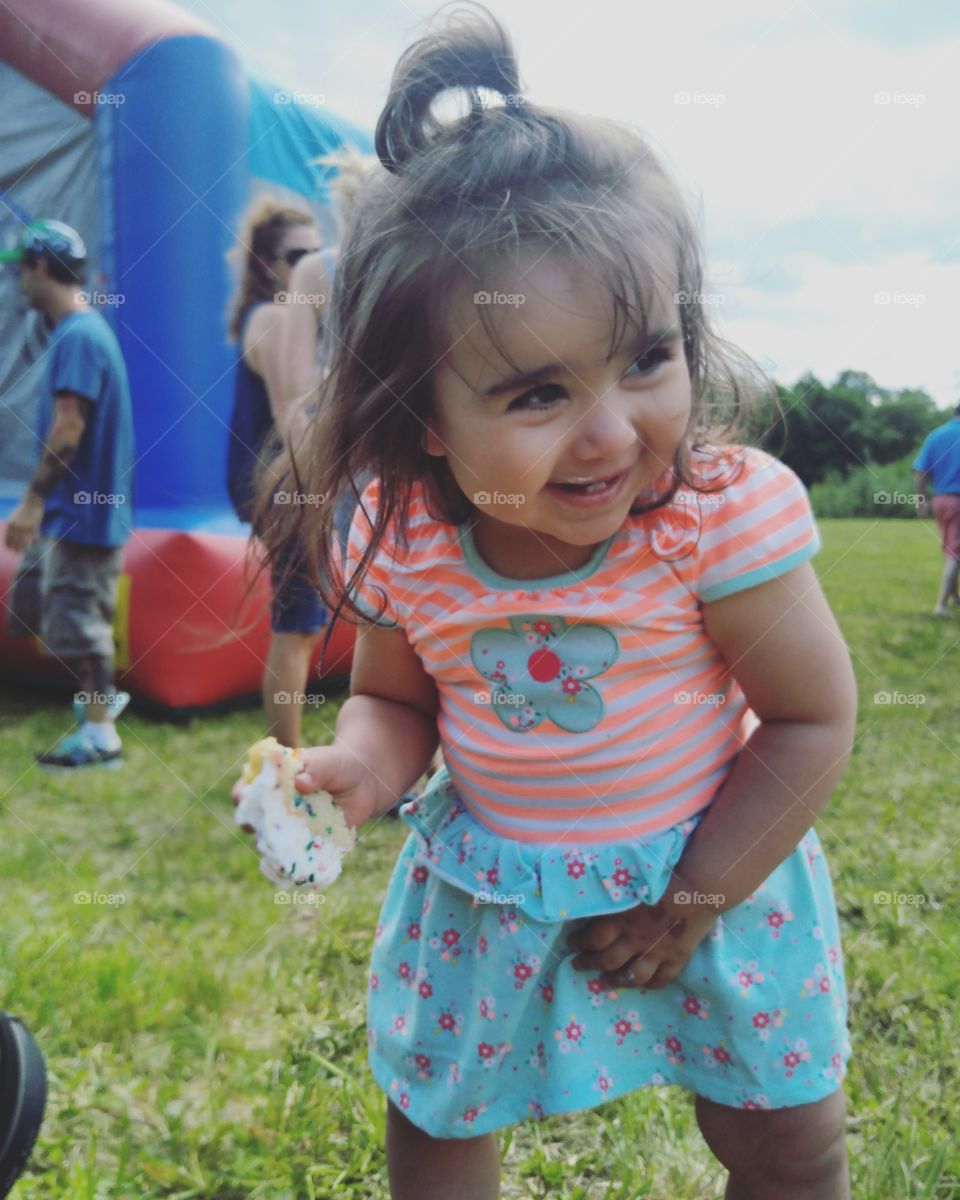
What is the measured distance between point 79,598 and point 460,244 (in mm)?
2717

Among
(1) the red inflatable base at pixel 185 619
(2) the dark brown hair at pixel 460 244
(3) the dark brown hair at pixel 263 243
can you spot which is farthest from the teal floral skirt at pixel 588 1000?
(3) the dark brown hair at pixel 263 243

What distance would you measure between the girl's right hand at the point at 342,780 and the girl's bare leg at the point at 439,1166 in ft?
1.07

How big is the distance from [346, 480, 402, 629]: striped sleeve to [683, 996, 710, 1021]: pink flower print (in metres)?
0.46

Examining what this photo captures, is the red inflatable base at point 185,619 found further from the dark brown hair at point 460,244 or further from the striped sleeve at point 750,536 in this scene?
the striped sleeve at point 750,536

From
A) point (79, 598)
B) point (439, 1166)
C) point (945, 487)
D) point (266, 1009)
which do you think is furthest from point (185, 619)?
point (945, 487)

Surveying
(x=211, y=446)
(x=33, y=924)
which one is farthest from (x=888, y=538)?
(x=33, y=924)

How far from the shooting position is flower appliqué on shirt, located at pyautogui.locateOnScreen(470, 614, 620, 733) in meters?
1.03

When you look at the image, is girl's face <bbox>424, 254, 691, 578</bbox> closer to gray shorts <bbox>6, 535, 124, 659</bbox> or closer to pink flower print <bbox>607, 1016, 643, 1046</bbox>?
pink flower print <bbox>607, 1016, 643, 1046</bbox>

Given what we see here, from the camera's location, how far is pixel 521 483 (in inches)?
36.9

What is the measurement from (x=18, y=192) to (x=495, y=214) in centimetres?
358

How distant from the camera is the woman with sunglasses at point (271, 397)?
2754mm

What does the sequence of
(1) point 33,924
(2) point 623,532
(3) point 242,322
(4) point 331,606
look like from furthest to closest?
(3) point 242,322, (1) point 33,924, (4) point 331,606, (2) point 623,532

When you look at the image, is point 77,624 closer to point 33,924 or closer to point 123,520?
point 123,520

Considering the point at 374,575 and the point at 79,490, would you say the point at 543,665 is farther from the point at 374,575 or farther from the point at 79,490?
the point at 79,490
